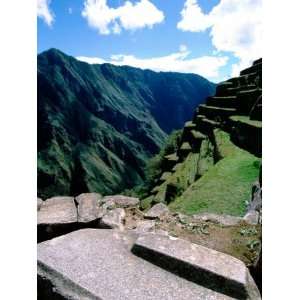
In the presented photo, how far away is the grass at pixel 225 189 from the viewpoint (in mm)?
10266

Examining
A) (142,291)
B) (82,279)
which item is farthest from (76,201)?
(142,291)

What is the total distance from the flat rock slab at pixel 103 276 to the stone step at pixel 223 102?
26.7 metres

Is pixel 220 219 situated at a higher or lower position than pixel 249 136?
lower

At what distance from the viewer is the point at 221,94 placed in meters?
34.8

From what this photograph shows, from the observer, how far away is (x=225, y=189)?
1198 centimetres

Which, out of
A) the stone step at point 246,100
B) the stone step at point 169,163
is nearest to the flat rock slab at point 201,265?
the stone step at point 246,100

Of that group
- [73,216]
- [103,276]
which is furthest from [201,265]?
[73,216]

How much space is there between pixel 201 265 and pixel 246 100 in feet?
80.6

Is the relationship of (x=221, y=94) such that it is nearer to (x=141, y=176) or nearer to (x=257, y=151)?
(x=257, y=151)

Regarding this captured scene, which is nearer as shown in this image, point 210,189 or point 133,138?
point 210,189

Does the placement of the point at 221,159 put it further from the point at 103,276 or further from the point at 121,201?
the point at 103,276

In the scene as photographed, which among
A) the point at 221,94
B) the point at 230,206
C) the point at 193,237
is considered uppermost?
the point at 221,94

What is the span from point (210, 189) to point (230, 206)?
7.01 feet
